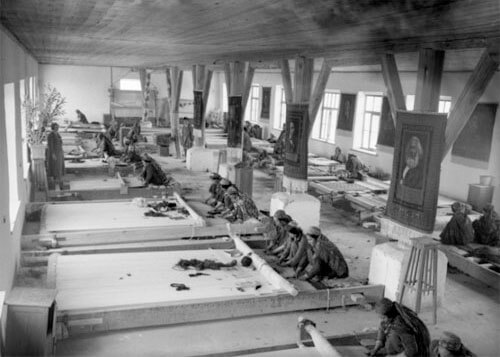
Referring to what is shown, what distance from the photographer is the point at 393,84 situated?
7.02 meters

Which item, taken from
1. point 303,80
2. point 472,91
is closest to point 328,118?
point 303,80

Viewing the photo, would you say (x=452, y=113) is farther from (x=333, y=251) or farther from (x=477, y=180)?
(x=477, y=180)

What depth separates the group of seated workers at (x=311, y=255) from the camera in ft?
22.1

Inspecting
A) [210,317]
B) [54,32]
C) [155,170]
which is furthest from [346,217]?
[54,32]

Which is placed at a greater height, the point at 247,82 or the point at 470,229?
the point at 247,82

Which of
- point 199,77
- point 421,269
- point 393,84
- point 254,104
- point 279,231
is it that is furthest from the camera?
point 254,104

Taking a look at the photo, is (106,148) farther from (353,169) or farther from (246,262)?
(246,262)

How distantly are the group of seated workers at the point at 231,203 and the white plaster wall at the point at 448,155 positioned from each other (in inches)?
219

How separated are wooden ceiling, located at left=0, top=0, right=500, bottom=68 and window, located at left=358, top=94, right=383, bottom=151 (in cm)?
833

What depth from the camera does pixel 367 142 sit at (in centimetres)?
1634

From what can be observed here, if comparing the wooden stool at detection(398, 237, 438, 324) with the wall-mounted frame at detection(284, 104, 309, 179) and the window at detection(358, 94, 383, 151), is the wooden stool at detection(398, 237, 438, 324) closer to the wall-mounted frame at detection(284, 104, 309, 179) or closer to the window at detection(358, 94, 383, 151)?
the wall-mounted frame at detection(284, 104, 309, 179)

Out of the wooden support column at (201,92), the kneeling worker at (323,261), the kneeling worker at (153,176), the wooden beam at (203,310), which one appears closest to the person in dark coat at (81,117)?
the wooden support column at (201,92)

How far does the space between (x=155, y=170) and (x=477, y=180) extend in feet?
24.4

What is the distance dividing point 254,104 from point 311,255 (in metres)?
19.2
